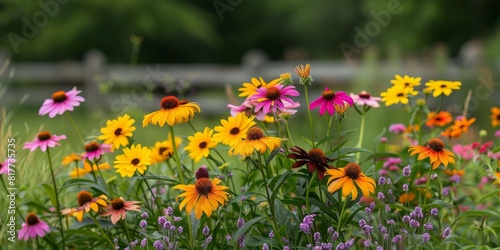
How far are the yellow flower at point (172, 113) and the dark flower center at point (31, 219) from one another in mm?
486

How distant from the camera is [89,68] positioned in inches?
426

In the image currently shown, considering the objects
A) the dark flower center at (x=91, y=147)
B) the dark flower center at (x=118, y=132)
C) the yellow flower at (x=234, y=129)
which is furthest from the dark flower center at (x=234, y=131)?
the dark flower center at (x=91, y=147)

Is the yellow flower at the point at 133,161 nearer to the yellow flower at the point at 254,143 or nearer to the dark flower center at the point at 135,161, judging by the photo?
the dark flower center at the point at 135,161

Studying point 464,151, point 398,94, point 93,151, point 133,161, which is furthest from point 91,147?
point 464,151

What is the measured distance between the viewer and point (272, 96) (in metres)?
1.66

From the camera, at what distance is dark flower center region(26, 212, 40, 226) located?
190cm

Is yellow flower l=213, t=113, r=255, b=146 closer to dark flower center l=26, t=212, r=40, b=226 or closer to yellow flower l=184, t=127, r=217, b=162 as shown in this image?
yellow flower l=184, t=127, r=217, b=162

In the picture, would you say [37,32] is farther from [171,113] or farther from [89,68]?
[171,113]

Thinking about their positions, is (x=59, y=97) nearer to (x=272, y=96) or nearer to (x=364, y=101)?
(x=272, y=96)

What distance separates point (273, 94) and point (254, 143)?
0.18 metres

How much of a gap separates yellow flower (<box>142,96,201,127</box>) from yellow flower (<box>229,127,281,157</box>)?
16cm

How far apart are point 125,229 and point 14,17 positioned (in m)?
14.1

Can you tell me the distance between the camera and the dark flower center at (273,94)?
1658 millimetres

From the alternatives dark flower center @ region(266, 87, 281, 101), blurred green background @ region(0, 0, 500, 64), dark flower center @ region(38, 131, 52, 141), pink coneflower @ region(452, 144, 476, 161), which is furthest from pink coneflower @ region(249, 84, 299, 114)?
blurred green background @ region(0, 0, 500, 64)
